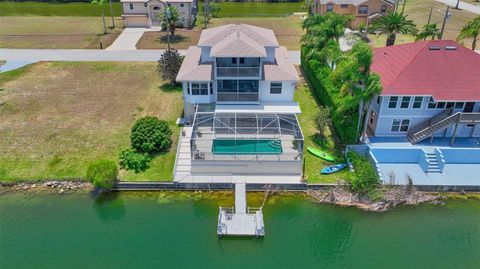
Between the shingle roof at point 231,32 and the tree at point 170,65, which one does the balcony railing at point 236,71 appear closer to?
the shingle roof at point 231,32

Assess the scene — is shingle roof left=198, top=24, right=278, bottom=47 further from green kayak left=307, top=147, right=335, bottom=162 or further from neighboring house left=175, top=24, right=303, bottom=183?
green kayak left=307, top=147, right=335, bottom=162

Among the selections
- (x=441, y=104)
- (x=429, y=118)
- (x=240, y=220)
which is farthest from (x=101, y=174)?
(x=441, y=104)

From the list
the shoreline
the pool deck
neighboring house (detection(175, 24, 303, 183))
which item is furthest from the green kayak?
the shoreline

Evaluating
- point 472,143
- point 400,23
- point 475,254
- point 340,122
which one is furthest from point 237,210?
point 400,23

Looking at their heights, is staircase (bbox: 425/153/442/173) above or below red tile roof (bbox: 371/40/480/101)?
below

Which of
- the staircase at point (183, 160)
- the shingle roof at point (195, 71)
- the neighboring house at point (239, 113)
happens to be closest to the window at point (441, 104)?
the neighboring house at point (239, 113)
